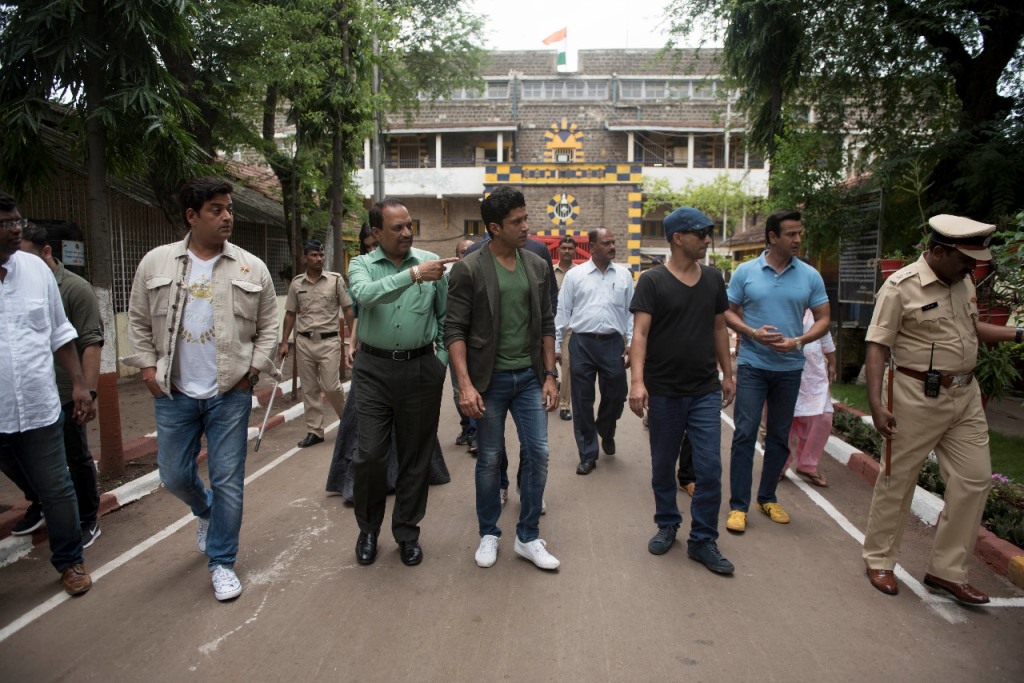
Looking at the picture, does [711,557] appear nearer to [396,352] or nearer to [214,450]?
[396,352]

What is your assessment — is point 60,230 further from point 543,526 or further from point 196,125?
point 543,526

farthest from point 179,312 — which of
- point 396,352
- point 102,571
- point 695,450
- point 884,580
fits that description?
point 884,580

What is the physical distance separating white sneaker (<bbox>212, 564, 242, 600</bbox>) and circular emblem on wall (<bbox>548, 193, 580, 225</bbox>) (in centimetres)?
2072

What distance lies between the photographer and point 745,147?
1427 cm

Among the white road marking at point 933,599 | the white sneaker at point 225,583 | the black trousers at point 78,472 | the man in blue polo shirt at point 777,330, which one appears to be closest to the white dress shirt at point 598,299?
the man in blue polo shirt at point 777,330

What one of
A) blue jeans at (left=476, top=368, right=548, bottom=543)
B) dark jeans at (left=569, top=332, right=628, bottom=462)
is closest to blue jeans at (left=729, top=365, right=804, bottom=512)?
blue jeans at (left=476, top=368, right=548, bottom=543)

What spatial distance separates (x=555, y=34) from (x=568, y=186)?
47.6 ft

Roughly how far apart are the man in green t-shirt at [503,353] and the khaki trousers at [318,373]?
3.46 m

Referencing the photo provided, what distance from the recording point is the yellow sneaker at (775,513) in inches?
192

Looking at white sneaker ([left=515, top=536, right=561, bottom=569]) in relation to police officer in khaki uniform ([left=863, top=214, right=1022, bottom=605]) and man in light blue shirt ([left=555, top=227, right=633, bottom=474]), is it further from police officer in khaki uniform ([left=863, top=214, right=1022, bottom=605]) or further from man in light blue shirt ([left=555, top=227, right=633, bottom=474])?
man in light blue shirt ([left=555, top=227, right=633, bottom=474])

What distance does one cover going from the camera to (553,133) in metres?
33.0

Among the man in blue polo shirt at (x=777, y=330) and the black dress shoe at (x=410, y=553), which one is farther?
the man in blue polo shirt at (x=777, y=330)

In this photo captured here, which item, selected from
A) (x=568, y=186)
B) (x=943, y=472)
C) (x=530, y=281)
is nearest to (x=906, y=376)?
(x=943, y=472)

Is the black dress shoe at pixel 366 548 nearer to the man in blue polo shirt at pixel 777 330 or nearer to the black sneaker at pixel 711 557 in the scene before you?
the black sneaker at pixel 711 557
